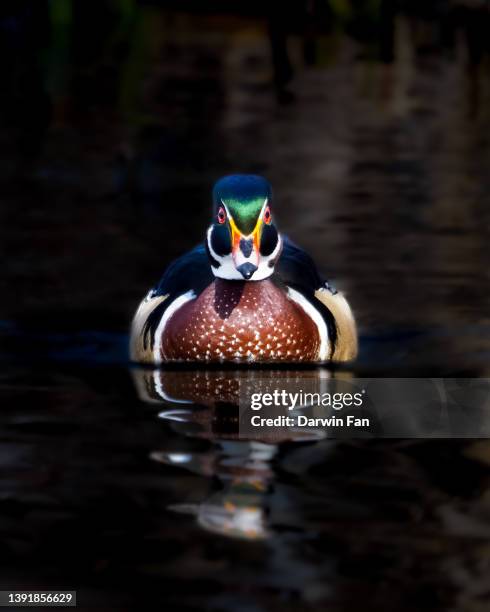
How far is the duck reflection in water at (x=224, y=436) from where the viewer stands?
6184 millimetres

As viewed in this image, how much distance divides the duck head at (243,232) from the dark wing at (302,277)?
0.32 metres

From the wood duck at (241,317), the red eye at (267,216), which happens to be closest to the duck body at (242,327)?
the wood duck at (241,317)

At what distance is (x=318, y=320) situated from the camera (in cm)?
901

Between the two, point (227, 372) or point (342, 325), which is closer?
point (227, 372)

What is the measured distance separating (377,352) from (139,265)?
2.54 meters

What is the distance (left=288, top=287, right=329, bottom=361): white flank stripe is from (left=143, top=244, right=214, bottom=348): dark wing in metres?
0.47

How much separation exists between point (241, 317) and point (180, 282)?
24.8 inches

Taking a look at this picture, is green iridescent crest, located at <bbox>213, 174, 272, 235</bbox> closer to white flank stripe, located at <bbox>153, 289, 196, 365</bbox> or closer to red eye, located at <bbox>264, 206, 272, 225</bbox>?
red eye, located at <bbox>264, 206, 272, 225</bbox>

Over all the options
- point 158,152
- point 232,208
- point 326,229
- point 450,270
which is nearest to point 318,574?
point 232,208

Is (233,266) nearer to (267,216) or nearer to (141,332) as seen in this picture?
(267,216)

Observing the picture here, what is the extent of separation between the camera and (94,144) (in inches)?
A: 643

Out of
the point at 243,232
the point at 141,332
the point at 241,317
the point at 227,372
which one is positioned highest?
the point at 243,232

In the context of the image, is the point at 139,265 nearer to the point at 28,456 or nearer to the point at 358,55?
the point at 28,456

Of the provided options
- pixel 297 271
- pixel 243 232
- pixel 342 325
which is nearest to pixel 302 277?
pixel 297 271
